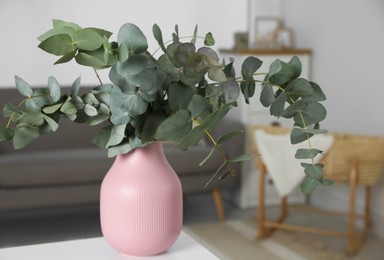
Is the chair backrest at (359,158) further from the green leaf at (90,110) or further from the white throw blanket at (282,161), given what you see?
the green leaf at (90,110)

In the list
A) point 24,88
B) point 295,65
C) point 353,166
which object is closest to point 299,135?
point 295,65

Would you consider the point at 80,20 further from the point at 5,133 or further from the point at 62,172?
the point at 5,133

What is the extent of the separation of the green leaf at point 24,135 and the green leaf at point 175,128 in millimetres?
291

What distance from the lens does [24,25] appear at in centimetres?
417

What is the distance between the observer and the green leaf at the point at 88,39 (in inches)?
54.2

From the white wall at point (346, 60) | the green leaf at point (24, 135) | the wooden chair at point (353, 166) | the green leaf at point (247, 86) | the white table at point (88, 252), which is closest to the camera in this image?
the green leaf at point (24, 135)

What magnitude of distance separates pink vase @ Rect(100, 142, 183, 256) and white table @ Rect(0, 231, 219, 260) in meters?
0.07

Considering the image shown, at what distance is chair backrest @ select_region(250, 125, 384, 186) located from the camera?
3.29 metres

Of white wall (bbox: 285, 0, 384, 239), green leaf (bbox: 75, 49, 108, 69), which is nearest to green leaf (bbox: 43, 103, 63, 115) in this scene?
green leaf (bbox: 75, 49, 108, 69)

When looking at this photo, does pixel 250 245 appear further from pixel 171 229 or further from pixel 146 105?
pixel 146 105

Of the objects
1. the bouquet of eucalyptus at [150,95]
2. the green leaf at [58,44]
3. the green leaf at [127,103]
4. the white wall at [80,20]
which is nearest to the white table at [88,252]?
the bouquet of eucalyptus at [150,95]

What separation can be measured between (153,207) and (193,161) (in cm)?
209

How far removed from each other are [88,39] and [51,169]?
2.09m

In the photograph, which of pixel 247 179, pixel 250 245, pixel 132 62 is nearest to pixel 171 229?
pixel 132 62
